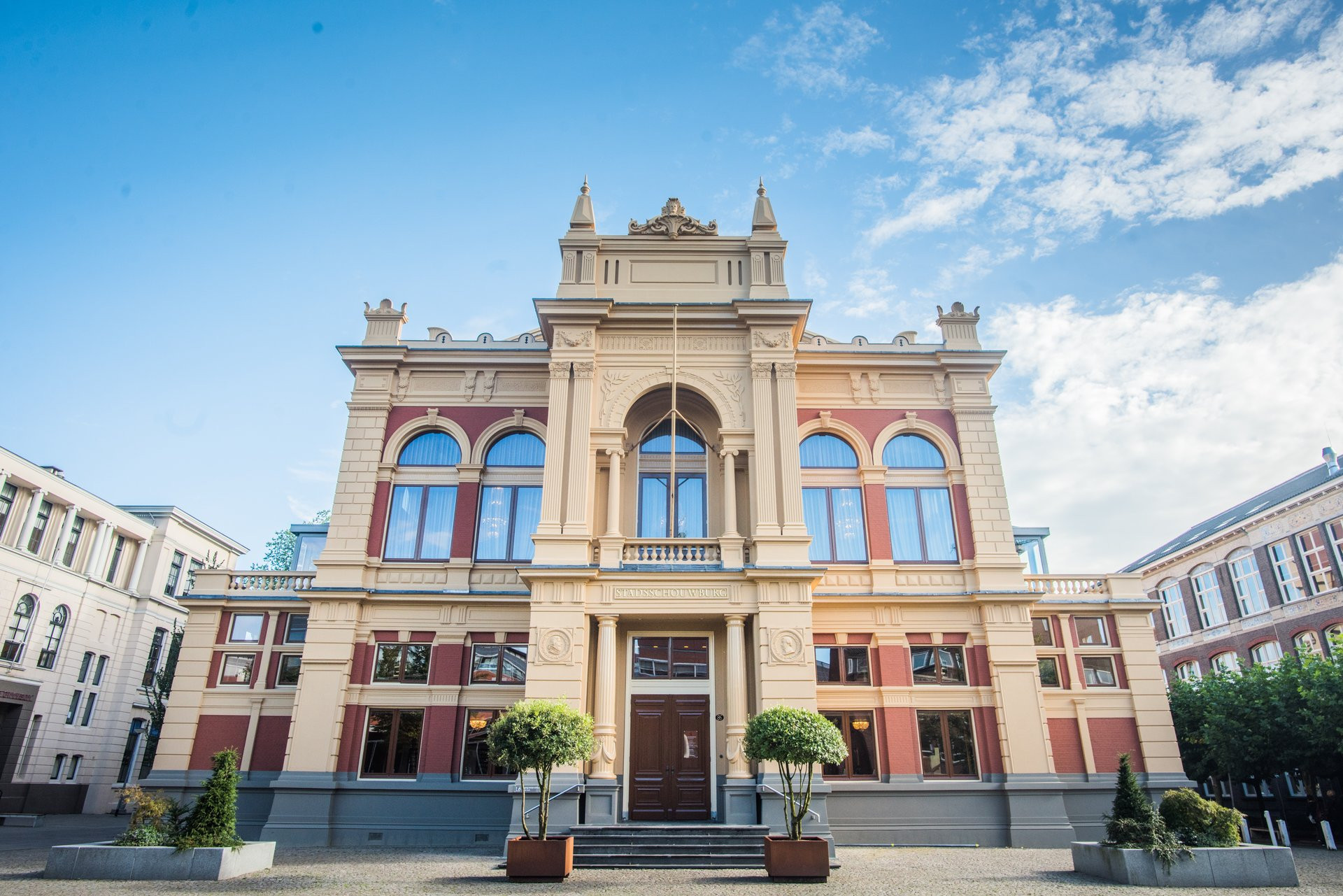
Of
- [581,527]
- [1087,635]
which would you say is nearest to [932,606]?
[1087,635]

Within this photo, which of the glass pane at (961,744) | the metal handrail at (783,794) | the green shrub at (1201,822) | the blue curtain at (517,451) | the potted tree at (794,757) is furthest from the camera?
the blue curtain at (517,451)

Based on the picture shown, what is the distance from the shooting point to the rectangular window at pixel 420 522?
76.3ft

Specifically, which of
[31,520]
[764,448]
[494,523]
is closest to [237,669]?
[494,523]

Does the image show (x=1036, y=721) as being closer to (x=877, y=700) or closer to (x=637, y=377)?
(x=877, y=700)

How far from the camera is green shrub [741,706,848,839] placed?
48.0 ft

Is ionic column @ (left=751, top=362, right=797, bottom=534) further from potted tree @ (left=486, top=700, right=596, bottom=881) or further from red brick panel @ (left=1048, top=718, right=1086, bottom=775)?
red brick panel @ (left=1048, top=718, right=1086, bottom=775)

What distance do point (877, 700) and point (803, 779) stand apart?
17.6ft

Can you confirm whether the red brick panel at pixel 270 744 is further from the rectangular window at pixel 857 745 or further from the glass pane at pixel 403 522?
the rectangular window at pixel 857 745

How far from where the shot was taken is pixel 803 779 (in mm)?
17156

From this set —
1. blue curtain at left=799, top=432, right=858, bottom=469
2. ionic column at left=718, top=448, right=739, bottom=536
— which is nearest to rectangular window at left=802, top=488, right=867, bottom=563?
blue curtain at left=799, top=432, right=858, bottom=469

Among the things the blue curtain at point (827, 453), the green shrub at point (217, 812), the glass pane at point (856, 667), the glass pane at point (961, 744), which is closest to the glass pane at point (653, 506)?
the blue curtain at point (827, 453)

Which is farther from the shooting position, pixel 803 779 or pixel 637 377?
pixel 637 377

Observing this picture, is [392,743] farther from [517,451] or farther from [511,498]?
[517,451]

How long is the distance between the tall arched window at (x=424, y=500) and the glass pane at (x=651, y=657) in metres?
6.47
